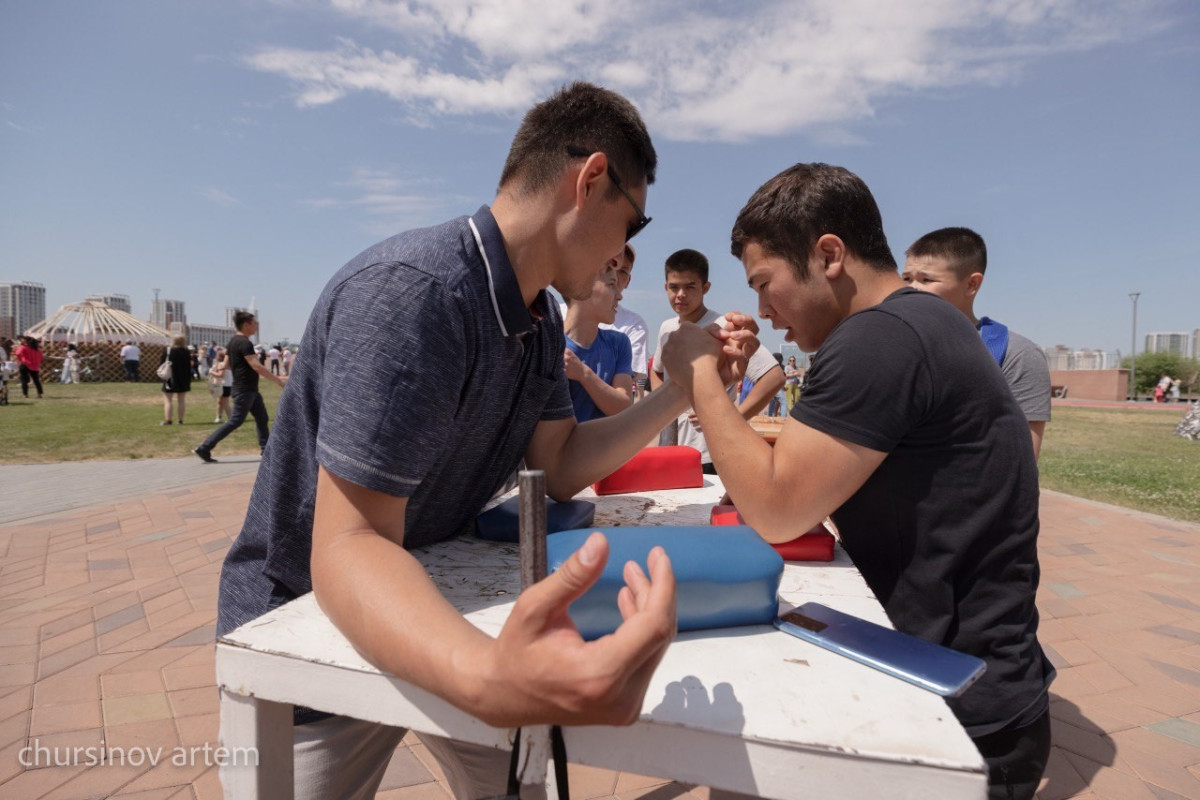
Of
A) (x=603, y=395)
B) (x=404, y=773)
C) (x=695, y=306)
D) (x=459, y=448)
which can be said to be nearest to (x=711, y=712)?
(x=459, y=448)

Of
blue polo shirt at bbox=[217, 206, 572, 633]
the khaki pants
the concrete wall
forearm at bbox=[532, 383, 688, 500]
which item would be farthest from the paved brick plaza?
the concrete wall

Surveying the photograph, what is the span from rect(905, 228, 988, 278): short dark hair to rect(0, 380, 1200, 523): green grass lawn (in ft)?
14.0

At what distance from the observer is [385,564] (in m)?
0.81

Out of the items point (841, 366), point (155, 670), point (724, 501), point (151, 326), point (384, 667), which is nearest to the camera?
point (384, 667)

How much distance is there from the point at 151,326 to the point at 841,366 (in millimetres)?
39910

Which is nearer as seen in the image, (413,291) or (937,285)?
(413,291)

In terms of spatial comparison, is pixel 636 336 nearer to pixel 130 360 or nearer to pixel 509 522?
pixel 509 522

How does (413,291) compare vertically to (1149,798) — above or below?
above

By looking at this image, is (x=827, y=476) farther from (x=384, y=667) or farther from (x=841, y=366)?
(x=384, y=667)

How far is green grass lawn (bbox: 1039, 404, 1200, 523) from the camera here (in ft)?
21.7

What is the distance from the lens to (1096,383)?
3888 cm

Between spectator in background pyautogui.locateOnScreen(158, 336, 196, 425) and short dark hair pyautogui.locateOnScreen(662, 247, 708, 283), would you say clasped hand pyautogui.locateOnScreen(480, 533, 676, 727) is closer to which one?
short dark hair pyautogui.locateOnScreen(662, 247, 708, 283)

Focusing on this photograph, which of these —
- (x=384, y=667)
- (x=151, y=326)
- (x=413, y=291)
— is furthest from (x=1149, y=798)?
(x=151, y=326)

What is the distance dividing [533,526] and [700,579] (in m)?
0.24
